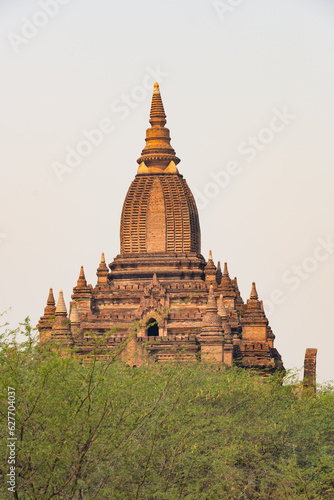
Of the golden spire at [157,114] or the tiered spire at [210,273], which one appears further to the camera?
the golden spire at [157,114]

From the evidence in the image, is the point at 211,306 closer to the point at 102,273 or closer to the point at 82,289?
the point at 82,289

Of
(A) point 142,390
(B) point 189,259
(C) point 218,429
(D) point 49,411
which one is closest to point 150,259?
(B) point 189,259

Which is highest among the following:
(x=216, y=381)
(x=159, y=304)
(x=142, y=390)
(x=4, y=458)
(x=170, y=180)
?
(x=170, y=180)

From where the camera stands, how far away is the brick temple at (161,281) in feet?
254

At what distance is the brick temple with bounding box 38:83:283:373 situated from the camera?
77562 mm

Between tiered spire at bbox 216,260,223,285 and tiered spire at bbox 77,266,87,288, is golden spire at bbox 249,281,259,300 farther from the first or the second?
tiered spire at bbox 77,266,87,288

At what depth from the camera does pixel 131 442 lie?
34750mm

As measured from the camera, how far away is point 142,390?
125 ft

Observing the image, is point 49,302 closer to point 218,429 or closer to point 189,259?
point 189,259

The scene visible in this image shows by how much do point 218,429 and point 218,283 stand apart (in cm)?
4181

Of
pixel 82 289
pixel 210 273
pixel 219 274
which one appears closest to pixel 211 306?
pixel 210 273

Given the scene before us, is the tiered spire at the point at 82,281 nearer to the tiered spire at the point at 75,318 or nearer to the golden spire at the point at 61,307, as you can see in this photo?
the tiered spire at the point at 75,318

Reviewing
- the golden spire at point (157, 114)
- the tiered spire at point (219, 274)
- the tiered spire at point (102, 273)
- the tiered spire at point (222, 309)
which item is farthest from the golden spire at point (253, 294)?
the golden spire at point (157, 114)

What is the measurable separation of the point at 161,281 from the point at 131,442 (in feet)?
159
